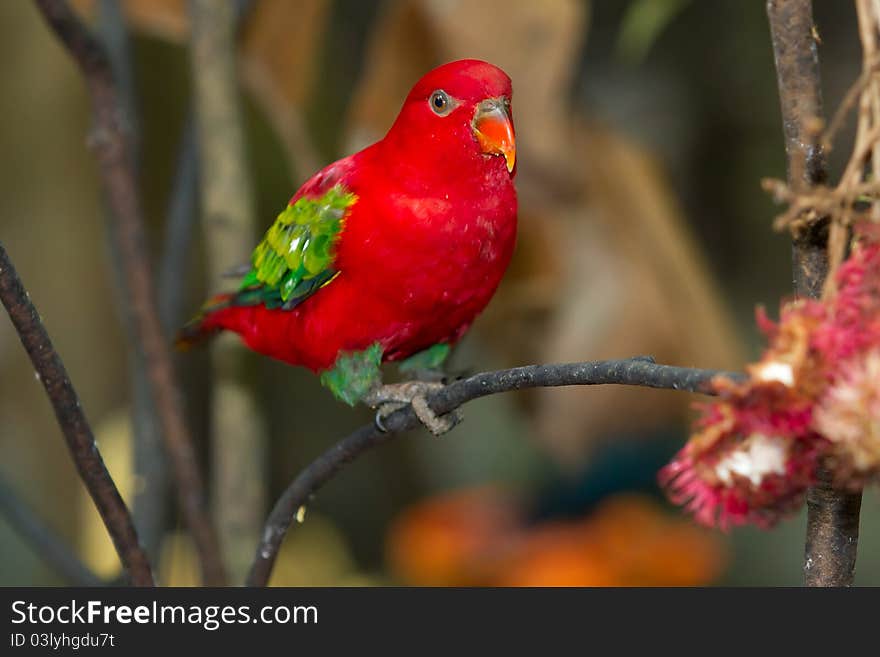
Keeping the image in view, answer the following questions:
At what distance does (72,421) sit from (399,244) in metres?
0.38

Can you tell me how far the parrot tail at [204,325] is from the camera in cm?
127

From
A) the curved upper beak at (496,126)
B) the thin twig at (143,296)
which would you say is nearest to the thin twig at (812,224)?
the curved upper beak at (496,126)

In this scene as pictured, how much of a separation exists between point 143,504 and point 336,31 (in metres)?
1.48

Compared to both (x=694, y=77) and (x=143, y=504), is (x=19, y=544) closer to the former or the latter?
(x=143, y=504)

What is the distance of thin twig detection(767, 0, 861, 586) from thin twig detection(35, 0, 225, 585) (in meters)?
0.72

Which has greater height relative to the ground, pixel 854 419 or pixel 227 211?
pixel 227 211

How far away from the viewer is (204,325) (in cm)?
133

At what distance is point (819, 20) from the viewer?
2123mm

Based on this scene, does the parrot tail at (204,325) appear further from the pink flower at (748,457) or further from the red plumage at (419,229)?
the pink flower at (748,457)

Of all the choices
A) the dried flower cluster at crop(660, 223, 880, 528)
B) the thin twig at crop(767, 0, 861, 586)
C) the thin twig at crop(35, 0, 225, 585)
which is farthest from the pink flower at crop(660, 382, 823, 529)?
the thin twig at crop(35, 0, 225, 585)

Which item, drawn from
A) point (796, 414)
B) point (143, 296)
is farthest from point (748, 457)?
point (143, 296)

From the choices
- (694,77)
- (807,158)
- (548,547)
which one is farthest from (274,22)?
(807,158)

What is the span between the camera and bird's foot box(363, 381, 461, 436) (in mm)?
994

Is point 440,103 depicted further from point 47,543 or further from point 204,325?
point 47,543
